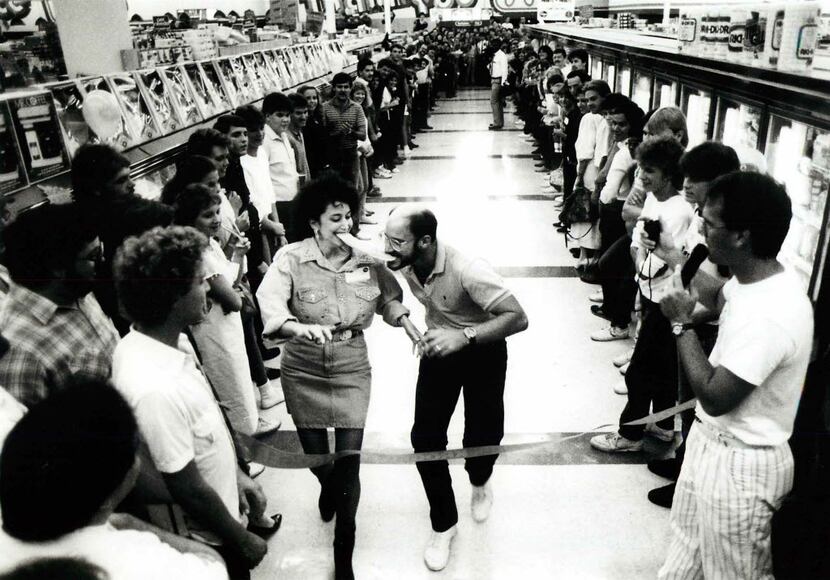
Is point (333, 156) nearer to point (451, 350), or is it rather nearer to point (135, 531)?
point (451, 350)

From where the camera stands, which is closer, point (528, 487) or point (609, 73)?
point (528, 487)

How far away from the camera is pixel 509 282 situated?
550 cm

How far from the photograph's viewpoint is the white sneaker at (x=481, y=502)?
279 cm

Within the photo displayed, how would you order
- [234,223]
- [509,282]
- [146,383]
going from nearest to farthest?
[146,383] < [234,223] < [509,282]

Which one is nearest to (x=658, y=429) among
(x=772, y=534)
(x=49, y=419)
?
(x=772, y=534)

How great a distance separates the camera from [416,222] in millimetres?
2188

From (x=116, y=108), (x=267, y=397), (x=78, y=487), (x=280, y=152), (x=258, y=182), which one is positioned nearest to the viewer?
(x=78, y=487)

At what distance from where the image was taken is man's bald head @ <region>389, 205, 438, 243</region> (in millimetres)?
2184

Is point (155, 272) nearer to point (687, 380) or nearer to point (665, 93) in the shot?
point (687, 380)

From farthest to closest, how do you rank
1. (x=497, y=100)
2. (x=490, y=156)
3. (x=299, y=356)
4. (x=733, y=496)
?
Result: 1. (x=497, y=100)
2. (x=490, y=156)
3. (x=299, y=356)
4. (x=733, y=496)

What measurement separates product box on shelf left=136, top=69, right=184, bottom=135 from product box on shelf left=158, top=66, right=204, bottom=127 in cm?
3

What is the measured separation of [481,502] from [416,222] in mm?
1292

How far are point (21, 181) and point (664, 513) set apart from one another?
3046 mm

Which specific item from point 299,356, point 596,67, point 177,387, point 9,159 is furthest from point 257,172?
point 596,67
